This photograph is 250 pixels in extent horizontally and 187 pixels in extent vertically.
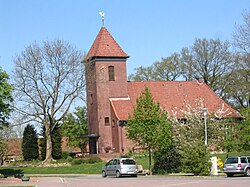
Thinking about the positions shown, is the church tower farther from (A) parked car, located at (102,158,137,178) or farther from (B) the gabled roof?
(A) parked car, located at (102,158,137,178)

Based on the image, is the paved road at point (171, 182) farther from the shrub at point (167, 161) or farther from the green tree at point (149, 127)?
the shrub at point (167, 161)

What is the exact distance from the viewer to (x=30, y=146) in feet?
241

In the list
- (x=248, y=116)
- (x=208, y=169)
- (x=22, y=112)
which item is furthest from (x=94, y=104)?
(x=208, y=169)

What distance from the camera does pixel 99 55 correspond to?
67.3 metres

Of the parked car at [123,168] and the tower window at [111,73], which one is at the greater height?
the tower window at [111,73]

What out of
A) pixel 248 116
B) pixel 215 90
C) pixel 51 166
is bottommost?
pixel 51 166

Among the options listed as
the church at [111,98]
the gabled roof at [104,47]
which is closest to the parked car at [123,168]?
the church at [111,98]

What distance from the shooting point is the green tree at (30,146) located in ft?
240

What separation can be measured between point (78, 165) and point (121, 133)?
908cm

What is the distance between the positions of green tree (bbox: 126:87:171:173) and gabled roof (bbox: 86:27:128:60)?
26.1 meters

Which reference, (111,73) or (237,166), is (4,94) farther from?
(111,73)

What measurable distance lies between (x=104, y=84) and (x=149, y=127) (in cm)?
2712

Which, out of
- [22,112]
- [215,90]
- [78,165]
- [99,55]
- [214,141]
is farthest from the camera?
[215,90]

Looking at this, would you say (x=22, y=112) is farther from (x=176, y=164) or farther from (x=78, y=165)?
(x=176, y=164)
